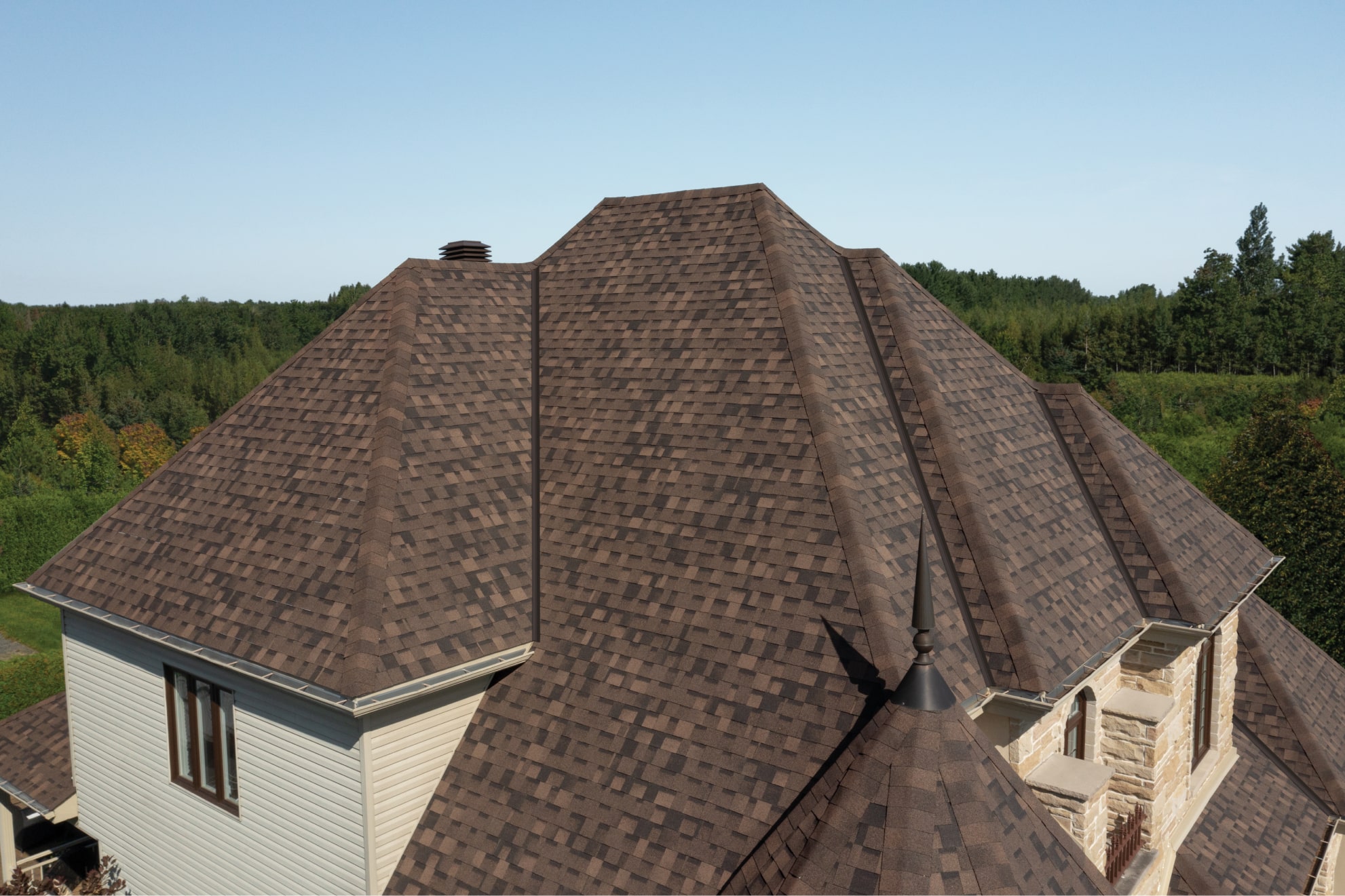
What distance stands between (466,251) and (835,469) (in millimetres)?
8683

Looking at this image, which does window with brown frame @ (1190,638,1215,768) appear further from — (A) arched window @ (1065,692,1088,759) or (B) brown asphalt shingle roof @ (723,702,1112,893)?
(B) brown asphalt shingle roof @ (723,702,1112,893)

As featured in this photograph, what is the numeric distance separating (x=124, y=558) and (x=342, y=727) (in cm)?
503

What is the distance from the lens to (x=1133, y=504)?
1314 cm

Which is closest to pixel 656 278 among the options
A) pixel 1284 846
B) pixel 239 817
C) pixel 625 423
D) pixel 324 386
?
pixel 625 423

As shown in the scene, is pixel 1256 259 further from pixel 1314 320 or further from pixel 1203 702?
pixel 1203 702

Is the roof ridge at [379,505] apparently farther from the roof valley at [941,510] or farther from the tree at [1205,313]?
the tree at [1205,313]

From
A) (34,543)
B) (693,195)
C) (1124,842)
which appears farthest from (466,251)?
(34,543)

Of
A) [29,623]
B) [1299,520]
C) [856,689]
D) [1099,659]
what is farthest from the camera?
[29,623]

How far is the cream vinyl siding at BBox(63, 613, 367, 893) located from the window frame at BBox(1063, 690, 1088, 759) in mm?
8521

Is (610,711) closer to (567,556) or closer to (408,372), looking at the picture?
(567,556)

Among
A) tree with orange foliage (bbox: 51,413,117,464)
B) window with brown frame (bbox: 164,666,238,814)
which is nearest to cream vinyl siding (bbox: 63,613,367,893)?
window with brown frame (bbox: 164,666,238,814)

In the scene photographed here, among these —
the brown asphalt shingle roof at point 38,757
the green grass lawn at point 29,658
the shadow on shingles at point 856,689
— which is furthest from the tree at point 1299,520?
the green grass lawn at point 29,658

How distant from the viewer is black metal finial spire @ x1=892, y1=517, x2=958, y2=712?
313 inches

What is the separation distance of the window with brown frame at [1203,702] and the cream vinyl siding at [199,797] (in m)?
12.5
